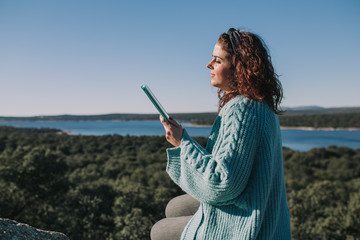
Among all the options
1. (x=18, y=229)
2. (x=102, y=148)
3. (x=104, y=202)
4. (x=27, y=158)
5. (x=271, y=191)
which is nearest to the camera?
(x=271, y=191)

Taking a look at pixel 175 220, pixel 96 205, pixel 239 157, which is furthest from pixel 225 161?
pixel 96 205

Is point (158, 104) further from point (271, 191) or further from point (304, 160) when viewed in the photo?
point (304, 160)

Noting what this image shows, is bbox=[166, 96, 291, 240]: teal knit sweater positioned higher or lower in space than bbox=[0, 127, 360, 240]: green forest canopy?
higher

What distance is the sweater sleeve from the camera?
4.07 ft

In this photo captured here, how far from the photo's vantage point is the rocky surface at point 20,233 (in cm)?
155

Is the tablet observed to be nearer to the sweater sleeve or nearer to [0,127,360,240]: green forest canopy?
the sweater sleeve

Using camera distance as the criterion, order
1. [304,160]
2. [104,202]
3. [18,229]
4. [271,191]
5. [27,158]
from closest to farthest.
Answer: [271,191], [18,229], [27,158], [104,202], [304,160]

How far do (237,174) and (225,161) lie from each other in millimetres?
78

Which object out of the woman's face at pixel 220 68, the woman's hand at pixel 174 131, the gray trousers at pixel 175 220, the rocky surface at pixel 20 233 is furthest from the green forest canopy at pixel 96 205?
the woman's hand at pixel 174 131

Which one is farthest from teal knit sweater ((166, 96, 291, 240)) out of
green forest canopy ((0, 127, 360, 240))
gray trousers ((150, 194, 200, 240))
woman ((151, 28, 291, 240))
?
green forest canopy ((0, 127, 360, 240))

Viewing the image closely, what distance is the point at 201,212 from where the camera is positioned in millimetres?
1428

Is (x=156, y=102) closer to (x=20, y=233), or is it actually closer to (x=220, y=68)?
(x=220, y=68)

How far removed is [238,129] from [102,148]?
34.6 meters


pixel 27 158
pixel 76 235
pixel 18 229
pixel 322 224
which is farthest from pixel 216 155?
pixel 27 158
